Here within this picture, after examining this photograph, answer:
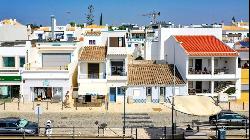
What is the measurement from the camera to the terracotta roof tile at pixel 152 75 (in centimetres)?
4697

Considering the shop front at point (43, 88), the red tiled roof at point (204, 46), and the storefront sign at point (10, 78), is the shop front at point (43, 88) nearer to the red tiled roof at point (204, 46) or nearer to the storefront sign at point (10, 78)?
the storefront sign at point (10, 78)

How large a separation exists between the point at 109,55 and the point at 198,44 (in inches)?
420

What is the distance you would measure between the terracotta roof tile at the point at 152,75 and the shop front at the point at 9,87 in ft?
37.8

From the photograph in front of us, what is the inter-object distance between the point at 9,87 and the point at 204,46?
21431 mm

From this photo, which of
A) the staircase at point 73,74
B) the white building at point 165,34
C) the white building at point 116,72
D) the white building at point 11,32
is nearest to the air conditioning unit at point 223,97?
the white building at point 116,72

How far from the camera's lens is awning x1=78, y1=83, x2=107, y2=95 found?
45562 mm

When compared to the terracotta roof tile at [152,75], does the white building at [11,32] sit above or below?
above

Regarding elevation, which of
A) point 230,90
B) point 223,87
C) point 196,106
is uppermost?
point 223,87

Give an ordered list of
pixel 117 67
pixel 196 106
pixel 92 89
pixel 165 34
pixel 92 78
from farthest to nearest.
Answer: pixel 165 34 → pixel 117 67 → pixel 92 78 → pixel 92 89 → pixel 196 106

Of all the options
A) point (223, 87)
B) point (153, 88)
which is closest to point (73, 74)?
point (153, 88)

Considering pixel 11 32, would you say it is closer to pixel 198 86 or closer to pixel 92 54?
pixel 92 54

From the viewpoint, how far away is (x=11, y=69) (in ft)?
153

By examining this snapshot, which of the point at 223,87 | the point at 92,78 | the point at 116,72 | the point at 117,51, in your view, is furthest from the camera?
the point at 117,51

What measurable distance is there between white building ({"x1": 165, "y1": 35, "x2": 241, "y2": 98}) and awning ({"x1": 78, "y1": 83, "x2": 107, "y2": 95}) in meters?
8.79
